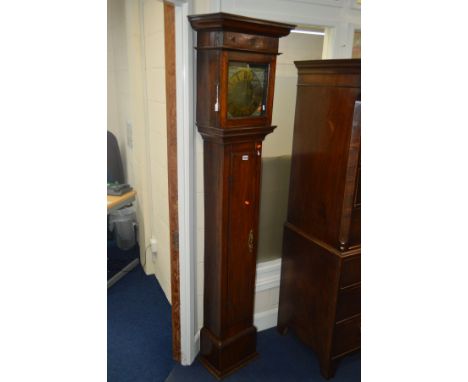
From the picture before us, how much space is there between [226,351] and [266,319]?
1.74 feet

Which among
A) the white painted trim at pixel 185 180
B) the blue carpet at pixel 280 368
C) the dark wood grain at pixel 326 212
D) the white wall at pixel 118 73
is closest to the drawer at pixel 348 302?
the dark wood grain at pixel 326 212

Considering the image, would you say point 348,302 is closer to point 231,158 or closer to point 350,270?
point 350,270

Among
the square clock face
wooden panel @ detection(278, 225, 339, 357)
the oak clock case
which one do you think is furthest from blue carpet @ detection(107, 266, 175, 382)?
the square clock face

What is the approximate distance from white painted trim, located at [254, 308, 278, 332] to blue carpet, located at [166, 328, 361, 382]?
11 centimetres

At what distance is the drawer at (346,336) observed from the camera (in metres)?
2.01

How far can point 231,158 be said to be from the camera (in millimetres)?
1703

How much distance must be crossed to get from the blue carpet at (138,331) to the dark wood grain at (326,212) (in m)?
0.95

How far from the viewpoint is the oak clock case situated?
5.07 ft

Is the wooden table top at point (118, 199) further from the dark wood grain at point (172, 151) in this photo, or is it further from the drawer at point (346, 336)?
the drawer at point (346, 336)

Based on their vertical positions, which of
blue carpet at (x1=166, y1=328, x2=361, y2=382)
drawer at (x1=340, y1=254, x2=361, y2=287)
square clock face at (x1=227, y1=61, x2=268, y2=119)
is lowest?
blue carpet at (x1=166, y1=328, x2=361, y2=382)

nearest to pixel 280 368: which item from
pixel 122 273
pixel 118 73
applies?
pixel 122 273

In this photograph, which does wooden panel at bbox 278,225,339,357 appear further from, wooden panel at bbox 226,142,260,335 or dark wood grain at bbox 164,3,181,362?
dark wood grain at bbox 164,3,181,362
